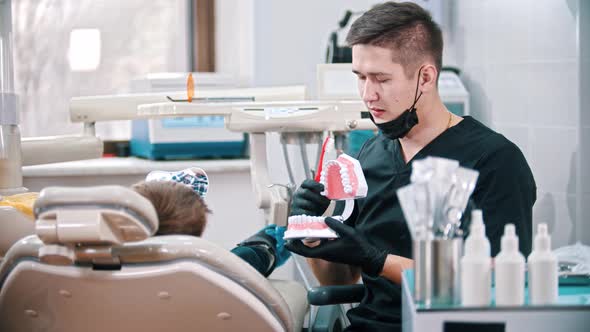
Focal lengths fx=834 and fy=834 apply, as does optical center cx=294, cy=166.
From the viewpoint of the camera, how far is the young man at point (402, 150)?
68.7 inches

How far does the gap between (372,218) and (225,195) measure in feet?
6.34

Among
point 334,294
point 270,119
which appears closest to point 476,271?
point 334,294

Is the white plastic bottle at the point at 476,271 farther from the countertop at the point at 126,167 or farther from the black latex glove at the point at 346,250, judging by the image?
the countertop at the point at 126,167

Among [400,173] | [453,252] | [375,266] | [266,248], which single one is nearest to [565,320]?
[453,252]

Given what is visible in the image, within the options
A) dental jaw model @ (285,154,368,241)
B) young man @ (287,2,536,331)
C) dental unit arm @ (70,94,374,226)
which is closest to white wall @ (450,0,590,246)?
dental unit arm @ (70,94,374,226)

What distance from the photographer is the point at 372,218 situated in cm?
191

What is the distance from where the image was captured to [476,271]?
3.63ft

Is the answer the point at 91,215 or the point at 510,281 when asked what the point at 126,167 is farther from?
the point at 510,281

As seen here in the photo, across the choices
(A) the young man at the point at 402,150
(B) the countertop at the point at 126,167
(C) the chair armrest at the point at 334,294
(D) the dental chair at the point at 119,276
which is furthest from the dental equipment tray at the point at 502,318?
(B) the countertop at the point at 126,167

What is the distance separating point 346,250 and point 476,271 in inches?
21.1

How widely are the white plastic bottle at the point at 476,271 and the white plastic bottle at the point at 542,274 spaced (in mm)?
64

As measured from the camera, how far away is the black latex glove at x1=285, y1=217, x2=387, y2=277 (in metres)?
1.61

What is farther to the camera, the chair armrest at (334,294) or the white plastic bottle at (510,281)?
the chair armrest at (334,294)

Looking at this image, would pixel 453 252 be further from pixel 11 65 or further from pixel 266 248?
pixel 11 65
